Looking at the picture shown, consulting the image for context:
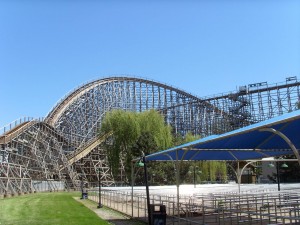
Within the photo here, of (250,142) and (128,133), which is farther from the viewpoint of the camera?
(128,133)

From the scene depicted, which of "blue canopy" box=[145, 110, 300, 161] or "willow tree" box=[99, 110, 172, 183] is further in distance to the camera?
"willow tree" box=[99, 110, 172, 183]

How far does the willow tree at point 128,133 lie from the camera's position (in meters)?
41.8

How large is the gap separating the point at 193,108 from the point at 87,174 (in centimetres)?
1795

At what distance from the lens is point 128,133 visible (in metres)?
43.0

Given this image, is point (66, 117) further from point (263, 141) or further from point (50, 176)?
point (263, 141)

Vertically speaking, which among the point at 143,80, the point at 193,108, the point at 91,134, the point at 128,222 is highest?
the point at 143,80

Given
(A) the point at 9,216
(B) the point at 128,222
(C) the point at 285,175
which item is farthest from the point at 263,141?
(C) the point at 285,175

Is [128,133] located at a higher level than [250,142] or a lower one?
higher

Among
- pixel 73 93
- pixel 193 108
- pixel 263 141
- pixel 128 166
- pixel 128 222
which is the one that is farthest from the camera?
pixel 193 108

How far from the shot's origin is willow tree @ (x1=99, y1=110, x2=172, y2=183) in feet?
137

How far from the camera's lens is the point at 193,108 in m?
58.9

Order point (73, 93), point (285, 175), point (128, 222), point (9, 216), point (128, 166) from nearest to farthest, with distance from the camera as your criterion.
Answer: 1. point (128, 222)
2. point (9, 216)
3. point (128, 166)
4. point (285, 175)
5. point (73, 93)

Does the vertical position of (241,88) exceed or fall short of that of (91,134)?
it exceeds it

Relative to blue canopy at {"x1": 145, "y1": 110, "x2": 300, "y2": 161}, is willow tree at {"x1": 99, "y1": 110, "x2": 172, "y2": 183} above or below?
above
